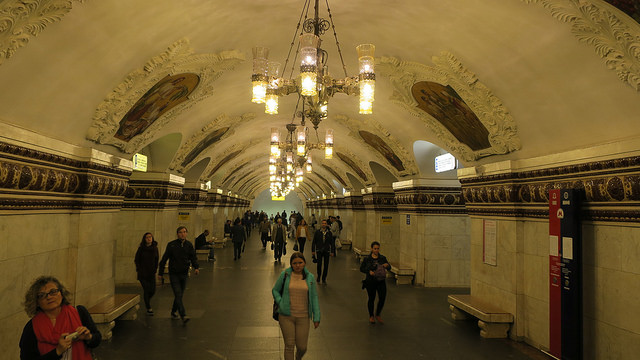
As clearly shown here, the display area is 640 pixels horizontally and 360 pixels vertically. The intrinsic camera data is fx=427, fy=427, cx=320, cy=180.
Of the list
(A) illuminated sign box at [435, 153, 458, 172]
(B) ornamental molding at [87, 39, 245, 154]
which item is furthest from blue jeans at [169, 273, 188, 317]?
(A) illuminated sign box at [435, 153, 458, 172]

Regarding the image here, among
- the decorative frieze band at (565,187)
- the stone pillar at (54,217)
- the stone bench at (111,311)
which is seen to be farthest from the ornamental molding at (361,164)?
the stone bench at (111,311)

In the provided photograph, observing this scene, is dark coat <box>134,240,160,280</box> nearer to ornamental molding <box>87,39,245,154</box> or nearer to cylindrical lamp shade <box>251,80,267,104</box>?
ornamental molding <box>87,39,245,154</box>

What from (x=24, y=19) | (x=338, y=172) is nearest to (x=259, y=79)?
(x=24, y=19)

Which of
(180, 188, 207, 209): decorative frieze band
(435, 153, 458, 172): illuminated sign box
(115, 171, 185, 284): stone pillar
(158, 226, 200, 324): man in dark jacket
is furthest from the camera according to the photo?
(180, 188, 207, 209): decorative frieze band

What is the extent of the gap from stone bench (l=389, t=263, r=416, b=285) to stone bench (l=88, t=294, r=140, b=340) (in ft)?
22.0

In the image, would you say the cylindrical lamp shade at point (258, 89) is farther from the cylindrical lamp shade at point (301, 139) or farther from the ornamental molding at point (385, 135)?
the ornamental molding at point (385, 135)

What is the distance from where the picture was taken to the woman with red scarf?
2.74 metres

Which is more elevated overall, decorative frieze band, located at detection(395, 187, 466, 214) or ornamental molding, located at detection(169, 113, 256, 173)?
ornamental molding, located at detection(169, 113, 256, 173)

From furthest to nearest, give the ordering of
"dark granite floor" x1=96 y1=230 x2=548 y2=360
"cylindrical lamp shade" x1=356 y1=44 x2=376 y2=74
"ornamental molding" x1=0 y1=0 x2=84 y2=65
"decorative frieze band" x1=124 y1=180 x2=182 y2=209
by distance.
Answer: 1. "decorative frieze band" x1=124 y1=180 x2=182 y2=209
2. "dark granite floor" x1=96 y1=230 x2=548 y2=360
3. "cylindrical lamp shade" x1=356 y1=44 x2=376 y2=74
4. "ornamental molding" x1=0 y1=0 x2=84 y2=65

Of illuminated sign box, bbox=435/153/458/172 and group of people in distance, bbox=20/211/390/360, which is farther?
illuminated sign box, bbox=435/153/458/172

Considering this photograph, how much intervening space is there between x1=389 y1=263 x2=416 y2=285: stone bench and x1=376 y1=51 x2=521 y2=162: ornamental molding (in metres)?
4.41

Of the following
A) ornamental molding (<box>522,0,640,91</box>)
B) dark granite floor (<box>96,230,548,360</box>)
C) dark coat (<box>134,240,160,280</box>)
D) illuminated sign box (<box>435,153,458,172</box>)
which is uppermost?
ornamental molding (<box>522,0,640,91</box>)

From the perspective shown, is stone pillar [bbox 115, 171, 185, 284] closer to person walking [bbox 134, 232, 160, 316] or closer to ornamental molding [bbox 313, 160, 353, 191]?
person walking [bbox 134, 232, 160, 316]

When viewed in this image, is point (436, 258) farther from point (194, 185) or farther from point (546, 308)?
point (194, 185)
